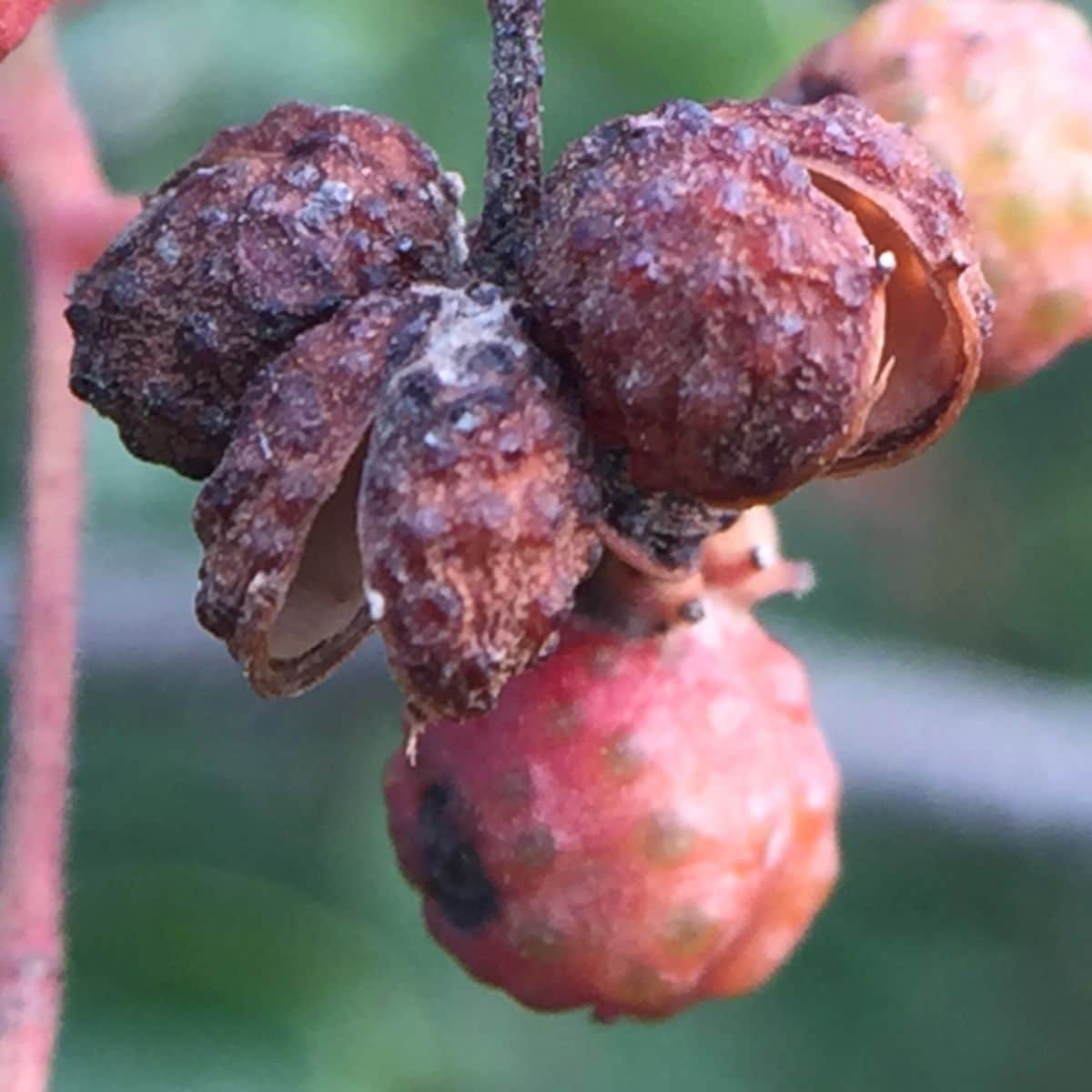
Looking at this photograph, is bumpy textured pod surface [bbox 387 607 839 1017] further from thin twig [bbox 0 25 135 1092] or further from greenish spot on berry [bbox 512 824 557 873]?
thin twig [bbox 0 25 135 1092]

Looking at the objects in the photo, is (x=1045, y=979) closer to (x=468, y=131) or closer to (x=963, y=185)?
(x=468, y=131)

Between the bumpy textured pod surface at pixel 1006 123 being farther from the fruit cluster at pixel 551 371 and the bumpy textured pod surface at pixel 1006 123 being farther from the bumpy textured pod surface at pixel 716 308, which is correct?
the bumpy textured pod surface at pixel 716 308

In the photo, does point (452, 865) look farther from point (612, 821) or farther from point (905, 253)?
point (905, 253)

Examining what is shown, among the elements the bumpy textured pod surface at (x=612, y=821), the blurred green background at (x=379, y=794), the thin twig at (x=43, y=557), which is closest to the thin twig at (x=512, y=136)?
the bumpy textured pod surface at (x=612, y=821)

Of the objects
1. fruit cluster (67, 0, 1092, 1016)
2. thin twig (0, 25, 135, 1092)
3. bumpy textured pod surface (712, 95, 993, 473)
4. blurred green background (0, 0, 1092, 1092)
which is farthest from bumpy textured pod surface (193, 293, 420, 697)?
blurred green background (0, 0, 1092, 1092)

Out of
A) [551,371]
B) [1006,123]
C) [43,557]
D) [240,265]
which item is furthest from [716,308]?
[43,557]

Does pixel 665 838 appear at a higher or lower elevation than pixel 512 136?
lower
